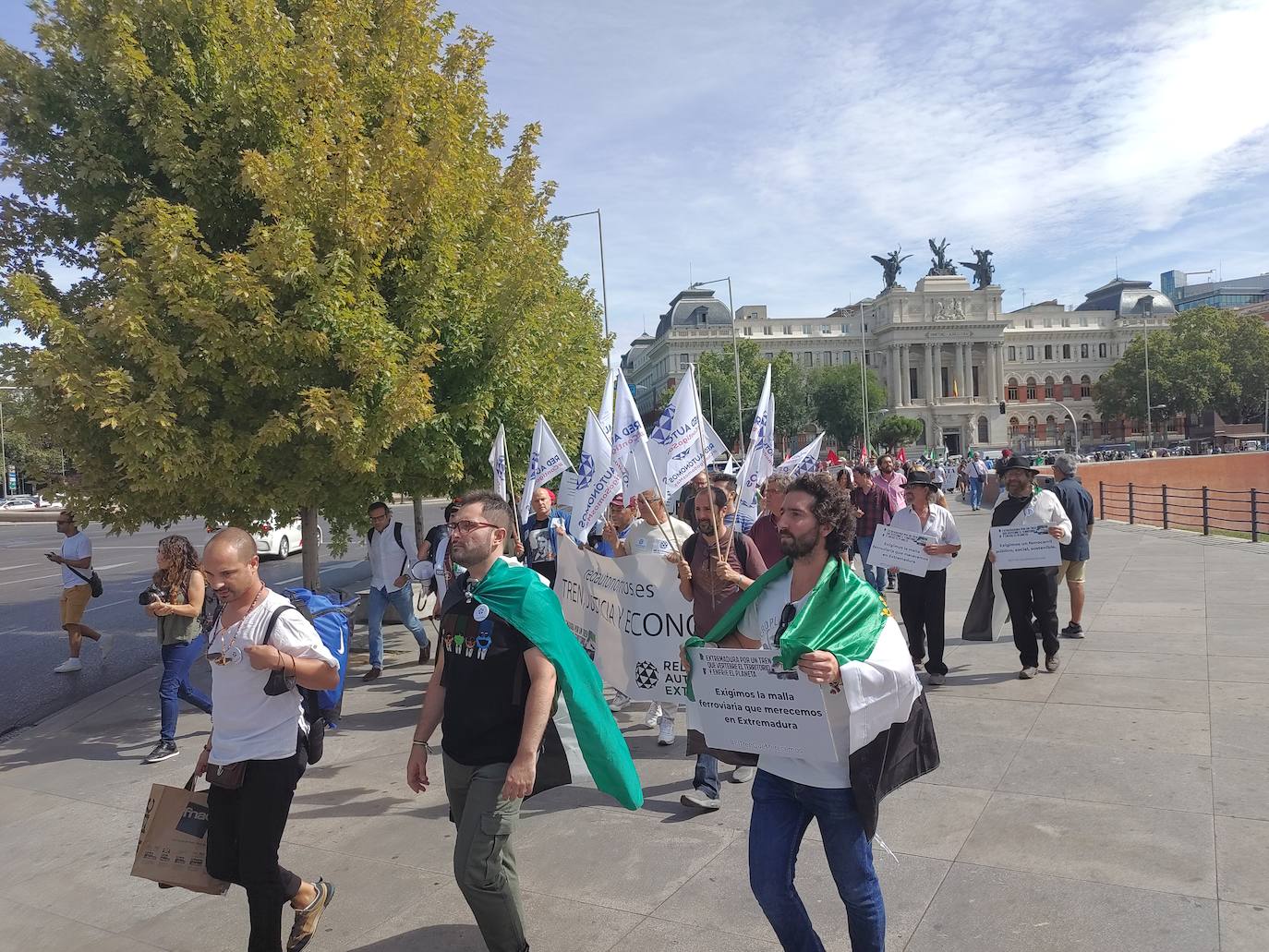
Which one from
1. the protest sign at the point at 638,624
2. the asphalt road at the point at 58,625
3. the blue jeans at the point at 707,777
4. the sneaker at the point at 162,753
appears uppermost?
the protest sign at the point at 638,624

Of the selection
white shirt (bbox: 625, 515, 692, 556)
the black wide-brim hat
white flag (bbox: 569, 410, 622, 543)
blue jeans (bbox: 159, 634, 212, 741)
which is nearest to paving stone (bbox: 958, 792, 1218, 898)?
white shirt (bbox: 625, 515, 692, 556)

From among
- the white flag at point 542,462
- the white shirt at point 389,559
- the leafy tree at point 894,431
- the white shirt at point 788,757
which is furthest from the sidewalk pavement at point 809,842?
the leafy tree at point 894,431

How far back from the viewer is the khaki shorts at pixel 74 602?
1008 cm

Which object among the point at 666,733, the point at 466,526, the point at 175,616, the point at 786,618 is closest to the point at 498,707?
the point at 466,526

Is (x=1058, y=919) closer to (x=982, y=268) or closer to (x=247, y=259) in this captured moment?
(x=247, y=259)

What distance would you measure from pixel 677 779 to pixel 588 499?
107 inches

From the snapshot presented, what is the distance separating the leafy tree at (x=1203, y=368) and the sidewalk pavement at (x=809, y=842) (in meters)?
94.6

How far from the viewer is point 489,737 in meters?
3.29

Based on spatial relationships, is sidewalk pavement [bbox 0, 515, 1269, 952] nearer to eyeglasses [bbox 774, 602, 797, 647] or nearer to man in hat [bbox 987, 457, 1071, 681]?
man in hat [bbox 987, 457, 1071, 681]

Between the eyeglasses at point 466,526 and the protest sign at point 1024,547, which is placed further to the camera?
the protest sign at point 1024,547

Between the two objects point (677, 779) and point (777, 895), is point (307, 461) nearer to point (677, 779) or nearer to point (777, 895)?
point (677, 779)

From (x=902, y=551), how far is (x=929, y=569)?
0.80ft

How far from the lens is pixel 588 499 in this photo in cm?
771

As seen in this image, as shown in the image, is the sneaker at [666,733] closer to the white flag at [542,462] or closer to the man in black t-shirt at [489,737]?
the white flag at [542,462]
